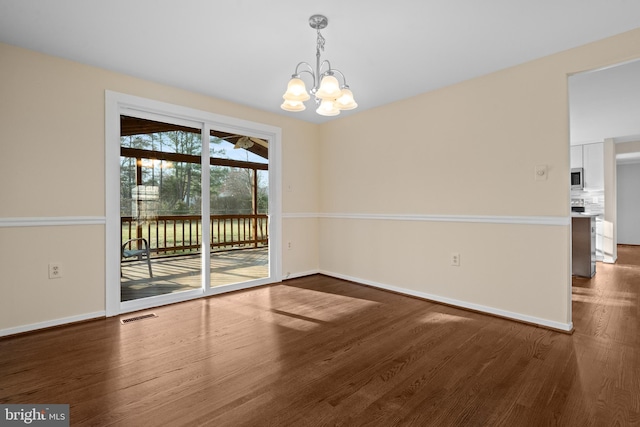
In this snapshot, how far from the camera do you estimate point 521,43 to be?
8.05 feet

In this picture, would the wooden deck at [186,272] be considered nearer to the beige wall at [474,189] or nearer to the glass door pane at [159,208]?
the glass door pane at [159,208]

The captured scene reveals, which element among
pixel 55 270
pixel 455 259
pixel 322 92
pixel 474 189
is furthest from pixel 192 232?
pixel 474 189

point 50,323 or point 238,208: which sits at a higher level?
point 238,208

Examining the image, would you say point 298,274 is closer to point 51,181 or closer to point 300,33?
point 51,181

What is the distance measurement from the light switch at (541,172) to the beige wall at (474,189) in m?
0.03

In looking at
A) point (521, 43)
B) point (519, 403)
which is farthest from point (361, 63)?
point (519, 403)

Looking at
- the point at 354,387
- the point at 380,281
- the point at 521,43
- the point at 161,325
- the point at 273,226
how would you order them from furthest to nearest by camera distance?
the point at 273,226, the point at 380,281, the point at 161,325, the point at 521,43, the point at 354,387

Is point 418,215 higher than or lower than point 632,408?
higher

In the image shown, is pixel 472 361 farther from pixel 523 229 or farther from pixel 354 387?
pixel 523 229

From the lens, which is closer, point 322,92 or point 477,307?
point 322,92

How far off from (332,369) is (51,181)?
2.78 metres

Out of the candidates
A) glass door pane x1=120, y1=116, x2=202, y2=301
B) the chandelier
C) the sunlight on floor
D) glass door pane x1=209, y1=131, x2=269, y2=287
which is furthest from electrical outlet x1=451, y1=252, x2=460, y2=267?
glass door pane x1=120, y1=116, x2=202, y2=301

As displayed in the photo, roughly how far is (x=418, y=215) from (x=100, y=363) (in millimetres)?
3141

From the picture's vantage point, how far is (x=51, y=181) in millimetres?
2670
